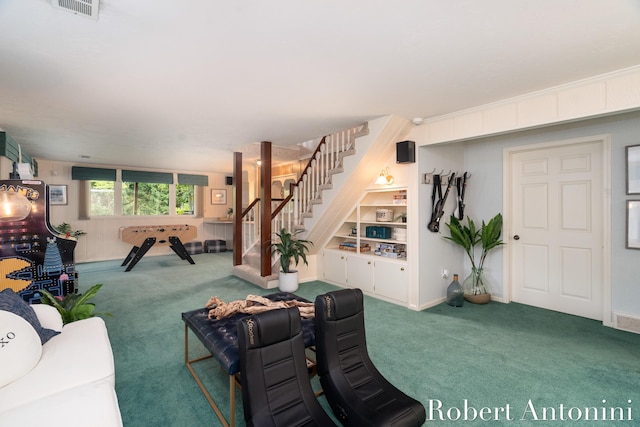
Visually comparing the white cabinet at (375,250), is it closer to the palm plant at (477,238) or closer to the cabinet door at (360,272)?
the cabinet door at (360,272)

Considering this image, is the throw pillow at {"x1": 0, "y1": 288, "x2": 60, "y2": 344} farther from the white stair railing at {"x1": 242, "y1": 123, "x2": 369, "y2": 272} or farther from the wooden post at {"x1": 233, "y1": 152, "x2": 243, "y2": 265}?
the wooden post at {"x1": 233, "y1": 152, "x2": 243, "y2": 265}

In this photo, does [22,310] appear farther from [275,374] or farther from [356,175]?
[356,175]

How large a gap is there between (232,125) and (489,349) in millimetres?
3871

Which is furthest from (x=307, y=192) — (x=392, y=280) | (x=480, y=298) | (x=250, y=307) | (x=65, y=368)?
(x=65, y=368)

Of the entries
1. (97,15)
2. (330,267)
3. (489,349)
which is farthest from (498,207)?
(97,15)

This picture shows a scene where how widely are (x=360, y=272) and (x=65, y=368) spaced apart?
365 cm

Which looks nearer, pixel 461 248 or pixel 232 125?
pixel 232 125

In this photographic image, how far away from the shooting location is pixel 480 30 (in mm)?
1853

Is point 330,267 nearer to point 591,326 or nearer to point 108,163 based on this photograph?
point 591,326

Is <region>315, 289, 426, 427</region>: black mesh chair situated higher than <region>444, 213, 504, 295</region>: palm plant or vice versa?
<region>444, 213, 504, 295</region>: palm plant

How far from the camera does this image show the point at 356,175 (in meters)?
4.20

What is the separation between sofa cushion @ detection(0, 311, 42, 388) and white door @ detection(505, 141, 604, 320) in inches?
190

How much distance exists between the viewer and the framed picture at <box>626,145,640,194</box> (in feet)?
10.1

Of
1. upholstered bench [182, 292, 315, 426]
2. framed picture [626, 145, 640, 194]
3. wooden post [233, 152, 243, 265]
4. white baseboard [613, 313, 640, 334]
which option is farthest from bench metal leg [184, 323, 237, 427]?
framed picture [626, 145, 640, 194]
